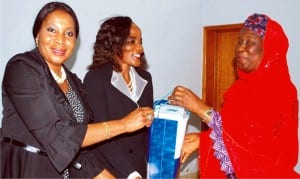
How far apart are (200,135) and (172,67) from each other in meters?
2.13

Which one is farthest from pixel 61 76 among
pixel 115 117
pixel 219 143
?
pixel 219 143

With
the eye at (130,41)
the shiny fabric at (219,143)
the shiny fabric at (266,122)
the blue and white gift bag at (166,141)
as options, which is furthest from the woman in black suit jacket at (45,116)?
the eye at (130,41)

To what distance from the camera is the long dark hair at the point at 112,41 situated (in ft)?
7.84

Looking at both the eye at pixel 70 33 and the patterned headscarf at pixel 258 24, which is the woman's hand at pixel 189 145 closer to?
the patterned headscarf at pixel 258 24

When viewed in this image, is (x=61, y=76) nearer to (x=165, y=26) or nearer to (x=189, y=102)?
(x=189, y=102)

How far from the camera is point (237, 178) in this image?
6.55ft

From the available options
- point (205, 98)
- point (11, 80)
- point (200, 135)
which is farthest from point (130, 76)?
point (205, 98)

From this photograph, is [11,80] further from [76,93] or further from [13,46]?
[13,46]

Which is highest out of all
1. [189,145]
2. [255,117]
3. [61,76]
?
[61,76]

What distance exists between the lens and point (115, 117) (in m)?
2.19

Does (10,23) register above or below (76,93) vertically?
above

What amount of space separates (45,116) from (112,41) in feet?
3.75

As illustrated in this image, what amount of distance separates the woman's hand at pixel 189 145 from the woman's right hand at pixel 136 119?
48 cm

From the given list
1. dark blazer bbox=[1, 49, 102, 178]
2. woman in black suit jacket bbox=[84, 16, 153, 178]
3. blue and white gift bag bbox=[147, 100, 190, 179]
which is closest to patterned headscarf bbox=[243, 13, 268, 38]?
blue and white gift bag bbox=[147, 100, 190, 179]
